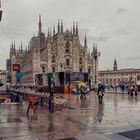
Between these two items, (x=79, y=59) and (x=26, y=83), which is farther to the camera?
(x=26, y=83)

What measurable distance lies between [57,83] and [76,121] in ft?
141

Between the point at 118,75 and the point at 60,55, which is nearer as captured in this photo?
the point at 60,55

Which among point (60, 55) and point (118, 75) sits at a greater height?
point (60, 55)

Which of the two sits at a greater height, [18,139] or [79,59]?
[79,59]

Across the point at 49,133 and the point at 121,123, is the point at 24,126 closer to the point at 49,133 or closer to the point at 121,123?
the point at 49,133

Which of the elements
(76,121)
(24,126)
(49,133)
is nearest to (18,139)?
(49,133)

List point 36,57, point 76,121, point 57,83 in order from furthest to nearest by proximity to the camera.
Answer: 1. point 36,57
2. point 57,83
3. point 76,121

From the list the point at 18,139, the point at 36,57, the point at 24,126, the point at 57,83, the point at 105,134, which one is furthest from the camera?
the point at 36,57

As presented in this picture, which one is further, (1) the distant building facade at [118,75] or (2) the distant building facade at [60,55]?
(1) the distant building facade at [118,75]

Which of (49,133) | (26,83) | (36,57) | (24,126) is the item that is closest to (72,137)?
(49,133)

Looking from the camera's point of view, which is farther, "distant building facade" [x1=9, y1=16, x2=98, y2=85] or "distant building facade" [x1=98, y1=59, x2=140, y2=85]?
"distant building facade" [x1=98, y1=59, x2=140, y2=85]

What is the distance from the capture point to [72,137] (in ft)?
36.6

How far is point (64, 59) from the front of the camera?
107812mm

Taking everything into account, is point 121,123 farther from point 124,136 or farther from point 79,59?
point 79,59
